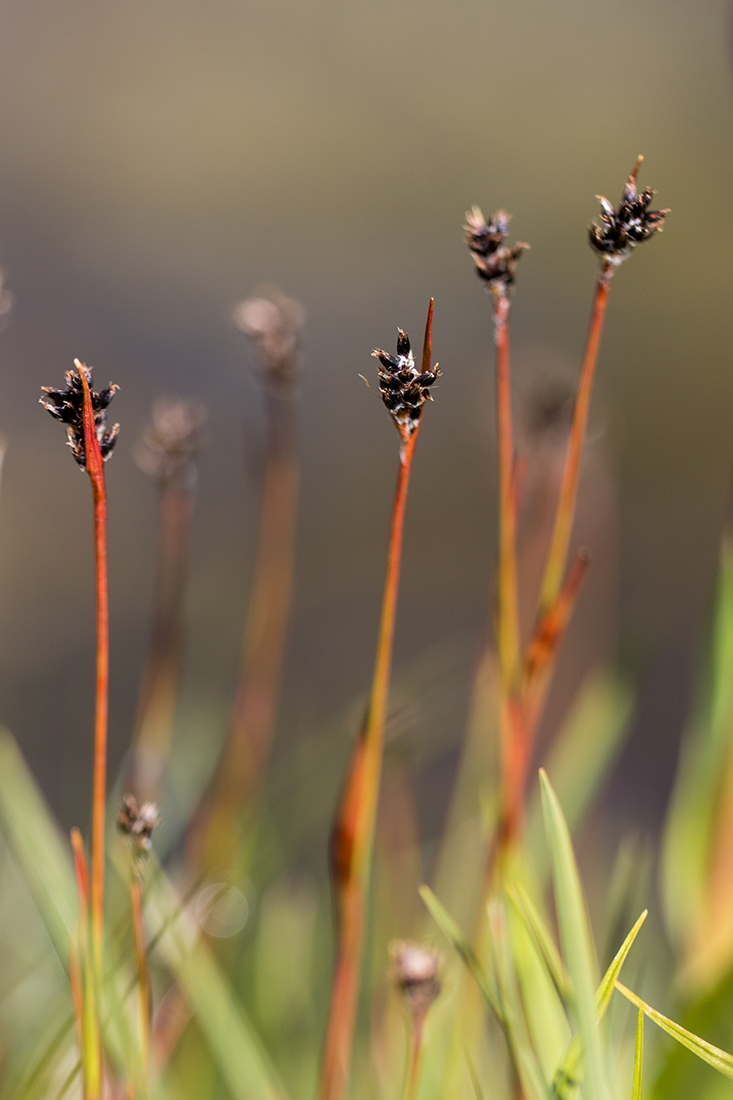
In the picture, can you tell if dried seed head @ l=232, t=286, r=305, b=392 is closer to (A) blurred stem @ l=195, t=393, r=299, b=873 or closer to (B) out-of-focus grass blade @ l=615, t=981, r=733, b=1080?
(A) blurred stem @ l=195, t=393, r=299, b=873

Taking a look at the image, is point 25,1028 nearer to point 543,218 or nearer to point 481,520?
point 481,520

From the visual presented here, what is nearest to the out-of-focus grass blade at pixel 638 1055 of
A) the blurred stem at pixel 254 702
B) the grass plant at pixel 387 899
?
the grass plant at pixel 387 899

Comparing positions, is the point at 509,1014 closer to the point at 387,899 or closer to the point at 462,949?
the point at 462,949

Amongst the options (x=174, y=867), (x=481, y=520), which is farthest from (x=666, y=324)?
(x=174, y=867)

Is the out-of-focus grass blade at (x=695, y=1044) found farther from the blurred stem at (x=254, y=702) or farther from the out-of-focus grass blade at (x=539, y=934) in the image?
the blurred stem at (x=254, y=702)

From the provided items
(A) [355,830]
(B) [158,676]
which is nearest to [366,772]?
(A) [355,830]
